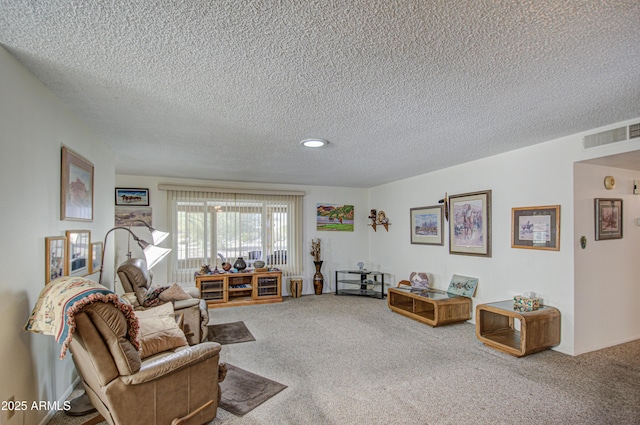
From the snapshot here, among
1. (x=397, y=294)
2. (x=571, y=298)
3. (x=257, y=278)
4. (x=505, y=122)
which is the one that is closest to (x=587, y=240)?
(x=571, y=298)

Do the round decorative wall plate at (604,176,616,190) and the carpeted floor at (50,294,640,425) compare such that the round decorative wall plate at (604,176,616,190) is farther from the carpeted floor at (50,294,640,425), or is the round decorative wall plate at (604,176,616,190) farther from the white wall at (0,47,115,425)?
the white wall at (0,47,115,425)

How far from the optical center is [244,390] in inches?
104

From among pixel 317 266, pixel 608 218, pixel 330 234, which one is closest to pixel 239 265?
pixel 317 266

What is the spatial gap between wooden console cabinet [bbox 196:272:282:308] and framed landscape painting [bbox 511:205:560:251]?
3980 millimetres

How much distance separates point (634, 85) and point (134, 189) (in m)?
6.53

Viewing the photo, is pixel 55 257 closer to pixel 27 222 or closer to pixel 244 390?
pixel 27 222

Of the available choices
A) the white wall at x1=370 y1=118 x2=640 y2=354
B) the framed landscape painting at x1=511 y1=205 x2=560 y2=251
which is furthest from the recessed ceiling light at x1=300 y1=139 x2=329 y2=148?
the framed landscape painting at x1=511 y1=205 x2=560 y2=251

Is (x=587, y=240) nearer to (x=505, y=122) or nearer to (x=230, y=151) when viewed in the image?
(x=505, y=122)

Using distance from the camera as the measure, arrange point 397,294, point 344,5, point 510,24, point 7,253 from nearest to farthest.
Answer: point 344,5 < point 510,24 < point 7,253 < point 397,294

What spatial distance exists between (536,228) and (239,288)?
463 centimetres

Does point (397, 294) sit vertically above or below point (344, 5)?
below

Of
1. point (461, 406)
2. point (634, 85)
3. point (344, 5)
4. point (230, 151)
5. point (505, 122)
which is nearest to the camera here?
point (344, 5)

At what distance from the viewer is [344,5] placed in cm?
137

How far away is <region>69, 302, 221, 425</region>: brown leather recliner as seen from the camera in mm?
1686
